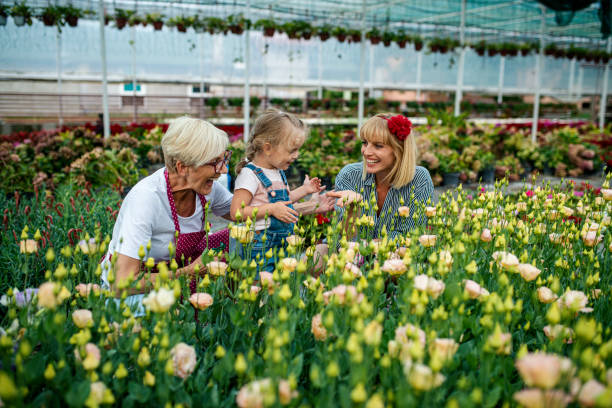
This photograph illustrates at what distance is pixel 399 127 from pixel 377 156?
176mm

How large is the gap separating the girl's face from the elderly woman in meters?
0.78

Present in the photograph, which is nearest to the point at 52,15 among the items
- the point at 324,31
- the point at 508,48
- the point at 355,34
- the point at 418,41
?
the point at 324,31

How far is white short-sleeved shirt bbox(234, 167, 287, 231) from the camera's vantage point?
209 centimetres

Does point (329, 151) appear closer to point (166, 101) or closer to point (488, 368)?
point (488, 368)

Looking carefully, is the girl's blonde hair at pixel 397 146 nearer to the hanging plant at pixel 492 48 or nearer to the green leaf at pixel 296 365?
the green leaf at pixel 296 365

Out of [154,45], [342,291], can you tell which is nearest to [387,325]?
[342,291]

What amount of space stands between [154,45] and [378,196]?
13000 millimetres

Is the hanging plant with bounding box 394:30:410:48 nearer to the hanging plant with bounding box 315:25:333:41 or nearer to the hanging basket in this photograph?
the hanging plant with bounding box 315:25:333:41

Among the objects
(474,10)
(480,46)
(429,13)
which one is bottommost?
(480,46)

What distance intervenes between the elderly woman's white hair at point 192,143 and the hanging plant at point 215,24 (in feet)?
17.7

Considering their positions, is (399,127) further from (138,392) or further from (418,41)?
(418,41)

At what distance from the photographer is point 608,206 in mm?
2008

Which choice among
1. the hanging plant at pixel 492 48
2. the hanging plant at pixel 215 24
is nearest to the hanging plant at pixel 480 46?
the hanging plant at pixel 492 48

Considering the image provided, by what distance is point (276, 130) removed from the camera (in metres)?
2.13
